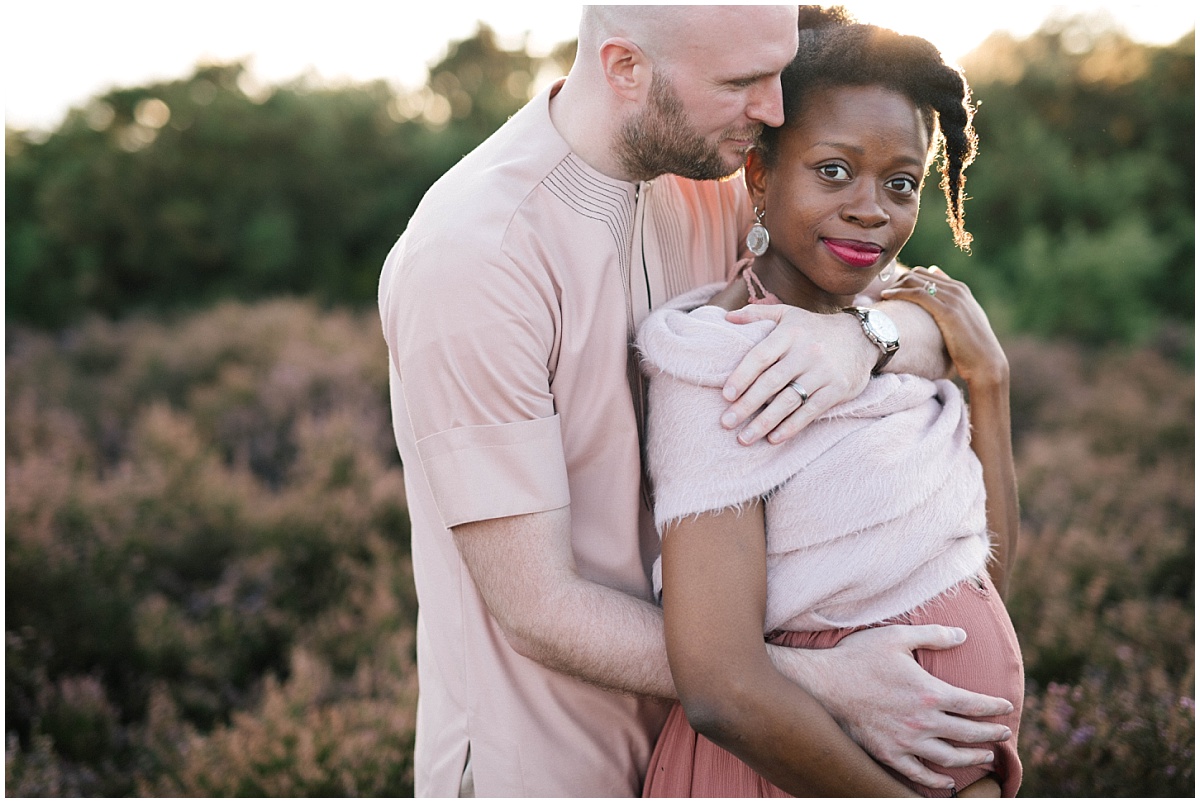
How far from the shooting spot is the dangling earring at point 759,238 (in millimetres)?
2111

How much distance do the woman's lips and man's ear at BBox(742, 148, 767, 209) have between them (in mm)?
201

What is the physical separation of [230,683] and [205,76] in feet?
37.4

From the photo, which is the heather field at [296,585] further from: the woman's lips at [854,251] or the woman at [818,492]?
the woman's lips at [854,251]

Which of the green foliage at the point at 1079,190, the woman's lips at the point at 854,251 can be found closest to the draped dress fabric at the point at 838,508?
the woman's lips at the point at 854,251

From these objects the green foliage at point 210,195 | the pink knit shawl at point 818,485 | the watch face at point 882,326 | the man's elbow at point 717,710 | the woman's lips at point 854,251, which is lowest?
the man's elbow at point 717,710

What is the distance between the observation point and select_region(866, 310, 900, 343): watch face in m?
1.96

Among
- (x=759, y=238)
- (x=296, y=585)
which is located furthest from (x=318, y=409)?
(x=759, y=238)

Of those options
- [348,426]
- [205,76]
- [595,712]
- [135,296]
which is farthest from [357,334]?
[595,712]

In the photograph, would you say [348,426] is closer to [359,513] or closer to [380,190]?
[359,513]

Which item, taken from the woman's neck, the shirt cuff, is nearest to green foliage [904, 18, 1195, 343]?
the woman's neck

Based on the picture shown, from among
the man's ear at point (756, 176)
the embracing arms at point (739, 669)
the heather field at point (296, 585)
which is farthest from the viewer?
the heather field at point (296, 585)

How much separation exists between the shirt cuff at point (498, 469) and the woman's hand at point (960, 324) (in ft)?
3.23

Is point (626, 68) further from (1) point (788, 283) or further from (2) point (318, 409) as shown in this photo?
(2) point (318, 409)

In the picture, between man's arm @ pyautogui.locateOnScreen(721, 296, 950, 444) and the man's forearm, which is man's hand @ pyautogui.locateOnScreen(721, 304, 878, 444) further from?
the man's forearm
